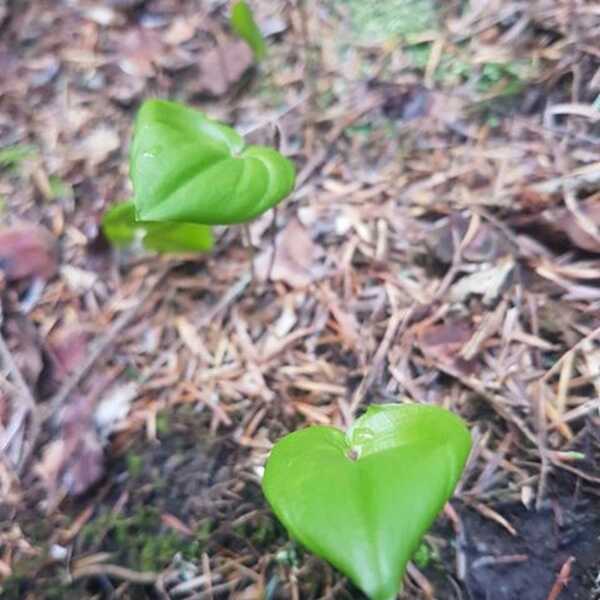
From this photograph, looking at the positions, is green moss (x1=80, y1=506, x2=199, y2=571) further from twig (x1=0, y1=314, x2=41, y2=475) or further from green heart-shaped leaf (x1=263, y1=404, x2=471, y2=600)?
green heart-shaped leaf (x1=263, y1=404, x2=471, y2=600)

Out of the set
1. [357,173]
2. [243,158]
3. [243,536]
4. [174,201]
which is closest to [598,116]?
[357,173]

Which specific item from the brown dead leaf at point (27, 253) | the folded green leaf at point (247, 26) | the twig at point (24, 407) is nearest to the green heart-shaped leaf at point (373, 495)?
the twig at point (24, 407)

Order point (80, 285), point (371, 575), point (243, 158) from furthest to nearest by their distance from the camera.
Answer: point (80, 285)
point (243, 158)
point (371, 575)

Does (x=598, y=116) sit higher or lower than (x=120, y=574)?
higher

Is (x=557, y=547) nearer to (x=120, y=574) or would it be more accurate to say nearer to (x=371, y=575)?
A: (x=371, y=575)

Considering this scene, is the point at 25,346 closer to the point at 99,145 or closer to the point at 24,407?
the point at 24,407

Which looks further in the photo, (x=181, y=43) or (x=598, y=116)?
(x=181, y=43)

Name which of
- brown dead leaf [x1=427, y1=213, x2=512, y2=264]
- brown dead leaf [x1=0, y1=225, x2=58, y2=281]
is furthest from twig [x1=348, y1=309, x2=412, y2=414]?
brown dead leaf [x1=0, y1=225, x2=58, y2=281]
